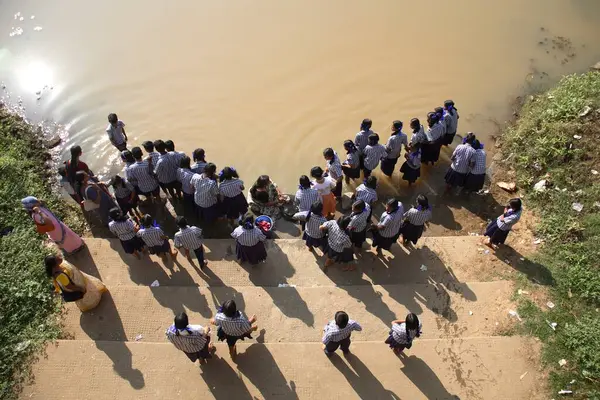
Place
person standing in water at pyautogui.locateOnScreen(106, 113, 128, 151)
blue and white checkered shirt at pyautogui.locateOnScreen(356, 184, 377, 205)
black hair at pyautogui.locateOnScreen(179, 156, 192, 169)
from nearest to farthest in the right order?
blue and white checkered shirt at pyautogui.locateOnScreen(356, 184, 377, 205) < black hair at pyautogui.locateOnScreen(179, 156, 192, 169) < person standing in water at pyautogui.locateOnScreen(106, 113, 128, 151)

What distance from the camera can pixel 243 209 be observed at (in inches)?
296

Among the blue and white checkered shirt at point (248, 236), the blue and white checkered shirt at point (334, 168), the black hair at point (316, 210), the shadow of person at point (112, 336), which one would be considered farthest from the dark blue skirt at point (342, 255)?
the shadow of person at point (112, 336)

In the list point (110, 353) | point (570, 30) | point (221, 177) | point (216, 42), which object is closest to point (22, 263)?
point (110, 353)

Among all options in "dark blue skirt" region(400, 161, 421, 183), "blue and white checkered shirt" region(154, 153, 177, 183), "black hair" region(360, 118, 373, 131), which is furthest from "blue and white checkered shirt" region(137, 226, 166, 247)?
"dark blue skirt" region(400, 161, 421, 183)

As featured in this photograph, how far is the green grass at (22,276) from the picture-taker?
5.71 meters

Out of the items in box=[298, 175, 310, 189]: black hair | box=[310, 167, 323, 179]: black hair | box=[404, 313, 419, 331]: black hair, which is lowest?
box=[404, 313, 419, 331]: black hair

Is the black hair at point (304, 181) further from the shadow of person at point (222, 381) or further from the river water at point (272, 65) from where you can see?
the shadow of person at point (222, 381)

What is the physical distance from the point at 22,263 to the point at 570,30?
40.0 feet

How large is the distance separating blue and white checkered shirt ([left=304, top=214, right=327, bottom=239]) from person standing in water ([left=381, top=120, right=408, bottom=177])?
7.17 ft

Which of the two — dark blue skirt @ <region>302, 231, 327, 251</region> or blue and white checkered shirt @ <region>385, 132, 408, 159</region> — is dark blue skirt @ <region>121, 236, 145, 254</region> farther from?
blue and white checkered shirt @ <region>385, 132, 408, 159</region>

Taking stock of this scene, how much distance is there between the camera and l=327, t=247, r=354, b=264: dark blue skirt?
6.47 meters

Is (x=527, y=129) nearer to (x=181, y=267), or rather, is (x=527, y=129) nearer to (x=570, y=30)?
(x=570, y=30)

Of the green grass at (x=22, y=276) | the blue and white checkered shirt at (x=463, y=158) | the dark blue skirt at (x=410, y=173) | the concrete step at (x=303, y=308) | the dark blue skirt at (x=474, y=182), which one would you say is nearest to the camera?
the green grass at (x=22, y=276)

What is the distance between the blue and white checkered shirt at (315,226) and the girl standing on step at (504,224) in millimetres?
2431
